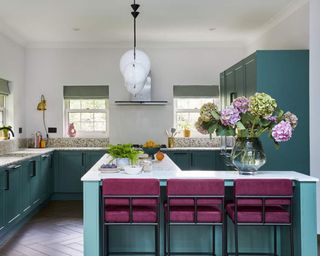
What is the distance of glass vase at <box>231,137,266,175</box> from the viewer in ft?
10.6

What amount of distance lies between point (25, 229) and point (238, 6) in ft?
12.7

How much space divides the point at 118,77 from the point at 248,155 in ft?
15.2

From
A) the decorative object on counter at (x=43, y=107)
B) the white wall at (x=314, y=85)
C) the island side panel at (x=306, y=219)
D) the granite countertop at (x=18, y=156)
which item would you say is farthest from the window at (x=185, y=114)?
the island side panel at (x=306, y=219)

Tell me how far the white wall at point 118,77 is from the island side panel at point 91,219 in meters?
4.36

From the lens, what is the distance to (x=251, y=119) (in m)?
3.18

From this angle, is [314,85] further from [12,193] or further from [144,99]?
[12,193]

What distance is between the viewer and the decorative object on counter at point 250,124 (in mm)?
3094

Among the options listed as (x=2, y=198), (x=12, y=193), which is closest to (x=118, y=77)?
(x=12, y=193)

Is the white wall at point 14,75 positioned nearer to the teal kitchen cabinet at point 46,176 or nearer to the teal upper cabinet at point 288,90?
the teal kitchen cabinet at point 46,176

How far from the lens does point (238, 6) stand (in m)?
5.16

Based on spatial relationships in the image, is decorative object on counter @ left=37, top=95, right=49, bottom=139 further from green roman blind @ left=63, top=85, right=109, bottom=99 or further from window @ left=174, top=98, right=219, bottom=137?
window @ left=174, top=98, right=219, bottom=137

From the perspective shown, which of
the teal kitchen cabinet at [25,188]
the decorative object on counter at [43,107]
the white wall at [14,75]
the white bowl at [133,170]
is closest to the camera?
the white bowl at [133,170]

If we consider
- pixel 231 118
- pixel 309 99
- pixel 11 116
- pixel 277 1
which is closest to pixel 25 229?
pixel 11 116

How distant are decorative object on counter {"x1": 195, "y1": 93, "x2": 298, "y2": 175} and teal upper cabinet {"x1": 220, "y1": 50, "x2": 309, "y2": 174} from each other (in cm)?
148
